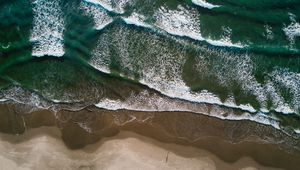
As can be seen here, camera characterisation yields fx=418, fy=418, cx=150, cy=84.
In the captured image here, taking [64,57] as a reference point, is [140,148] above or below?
below

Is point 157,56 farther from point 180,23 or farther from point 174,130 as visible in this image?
point 174,130

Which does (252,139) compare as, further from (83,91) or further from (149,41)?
(83,91)

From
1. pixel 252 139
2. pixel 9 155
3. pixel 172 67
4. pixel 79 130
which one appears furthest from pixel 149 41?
pixel 9 155

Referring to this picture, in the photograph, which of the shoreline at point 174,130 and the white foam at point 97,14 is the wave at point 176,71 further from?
the shoreline at point 174,130

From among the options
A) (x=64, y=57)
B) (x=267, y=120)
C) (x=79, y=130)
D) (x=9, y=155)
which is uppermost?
(x=64, y=57)

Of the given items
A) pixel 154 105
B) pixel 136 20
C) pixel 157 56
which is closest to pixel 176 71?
pixel 157 56
